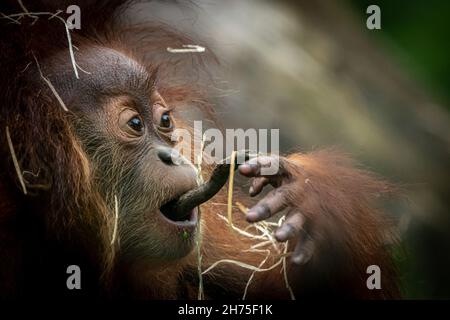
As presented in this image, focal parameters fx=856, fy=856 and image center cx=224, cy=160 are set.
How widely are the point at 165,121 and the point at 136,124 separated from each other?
0.23 m

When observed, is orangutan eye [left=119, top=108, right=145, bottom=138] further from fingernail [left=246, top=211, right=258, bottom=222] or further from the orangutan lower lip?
fingernail [left=246, top=211, right=258, bottom=222]

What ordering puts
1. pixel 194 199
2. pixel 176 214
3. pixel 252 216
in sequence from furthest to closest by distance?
pixel 176 214, pixel 194 199, pixel 252 216

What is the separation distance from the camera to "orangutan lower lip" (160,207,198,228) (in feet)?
9.98

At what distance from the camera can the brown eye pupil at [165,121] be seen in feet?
11.0

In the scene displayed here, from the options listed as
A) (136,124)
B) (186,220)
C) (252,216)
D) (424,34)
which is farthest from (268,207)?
(424,34)

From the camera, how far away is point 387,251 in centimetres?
366

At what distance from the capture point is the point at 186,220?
3.08m

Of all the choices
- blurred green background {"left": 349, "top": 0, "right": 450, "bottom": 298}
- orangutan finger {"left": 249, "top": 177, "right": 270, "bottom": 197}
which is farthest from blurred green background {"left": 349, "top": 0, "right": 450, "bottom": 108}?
orangutan finger {"left": 249, "top": 177, "right": 270, "bottom": 197}

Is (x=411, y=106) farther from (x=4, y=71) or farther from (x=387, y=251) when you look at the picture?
(x=4, y=71)

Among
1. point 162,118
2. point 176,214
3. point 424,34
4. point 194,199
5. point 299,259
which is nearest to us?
point 299,259

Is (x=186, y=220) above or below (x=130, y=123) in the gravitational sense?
below

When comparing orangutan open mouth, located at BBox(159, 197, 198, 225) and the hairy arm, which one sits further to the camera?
orangutan open mouth, located at BBox(159, 197, 198, 225)

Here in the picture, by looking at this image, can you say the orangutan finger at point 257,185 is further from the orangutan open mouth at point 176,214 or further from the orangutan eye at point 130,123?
the orangutan eye at point 130,123

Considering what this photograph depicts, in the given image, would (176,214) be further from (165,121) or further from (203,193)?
(165,121)
